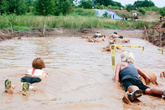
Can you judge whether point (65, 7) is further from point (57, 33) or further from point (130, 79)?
point (130, 79)

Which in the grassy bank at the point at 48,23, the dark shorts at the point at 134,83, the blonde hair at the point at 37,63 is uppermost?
the grassy bank at the point at 48,23

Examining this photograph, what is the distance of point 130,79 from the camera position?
199 inches

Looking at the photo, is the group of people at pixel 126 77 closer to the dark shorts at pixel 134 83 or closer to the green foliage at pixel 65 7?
the dark shorts at pixel 134 83

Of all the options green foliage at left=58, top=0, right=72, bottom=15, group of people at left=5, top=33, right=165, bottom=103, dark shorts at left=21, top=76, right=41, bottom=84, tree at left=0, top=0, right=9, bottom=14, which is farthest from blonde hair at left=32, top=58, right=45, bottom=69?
green foliage at left=58, top=0, right=72, bottom=15

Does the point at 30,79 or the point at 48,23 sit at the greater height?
the point at 48,23

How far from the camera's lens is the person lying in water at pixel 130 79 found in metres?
4.62

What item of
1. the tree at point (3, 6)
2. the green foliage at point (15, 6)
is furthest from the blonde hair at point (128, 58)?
the green foliage at point (15, 6)

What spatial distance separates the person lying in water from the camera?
462 centimetres

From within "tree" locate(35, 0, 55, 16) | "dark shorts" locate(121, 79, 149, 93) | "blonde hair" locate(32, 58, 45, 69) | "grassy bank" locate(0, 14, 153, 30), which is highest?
"tree" locate(35, 0, 55, 16)

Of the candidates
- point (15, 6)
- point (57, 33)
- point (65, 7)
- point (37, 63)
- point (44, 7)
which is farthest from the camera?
point (65, 7)

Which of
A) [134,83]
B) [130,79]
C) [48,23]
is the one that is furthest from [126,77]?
[48,23]

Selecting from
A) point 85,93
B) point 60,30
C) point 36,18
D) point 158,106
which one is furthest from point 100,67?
point 36,18

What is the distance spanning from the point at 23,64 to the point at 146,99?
5.03 meters

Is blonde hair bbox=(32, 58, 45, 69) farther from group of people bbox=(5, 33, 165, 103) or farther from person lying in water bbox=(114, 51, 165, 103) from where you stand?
person lying in water bbox=(114, 51, 165, 103)
